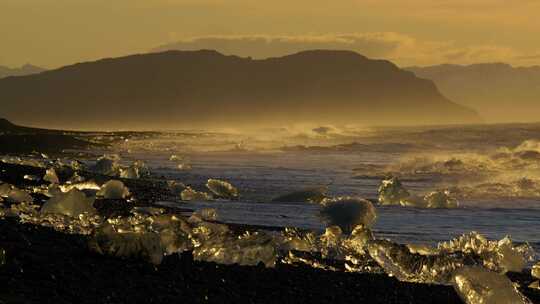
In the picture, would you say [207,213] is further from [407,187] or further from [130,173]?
[407,187]

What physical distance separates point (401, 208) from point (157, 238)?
10.5 meters

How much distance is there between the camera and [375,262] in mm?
9984

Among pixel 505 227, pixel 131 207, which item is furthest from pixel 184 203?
pixel 505 227

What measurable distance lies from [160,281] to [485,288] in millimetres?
2640

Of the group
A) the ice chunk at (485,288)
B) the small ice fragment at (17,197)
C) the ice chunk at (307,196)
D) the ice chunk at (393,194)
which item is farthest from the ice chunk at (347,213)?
the ice chunk at (485,288)

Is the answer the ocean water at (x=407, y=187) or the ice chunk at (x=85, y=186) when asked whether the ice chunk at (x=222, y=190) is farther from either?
the ice chunk at (x=85, y=186)

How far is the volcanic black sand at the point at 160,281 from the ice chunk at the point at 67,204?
1334 millimetres

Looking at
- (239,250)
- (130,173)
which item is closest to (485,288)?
(239,250)

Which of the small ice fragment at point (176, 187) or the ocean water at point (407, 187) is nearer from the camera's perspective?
the ocean water at point (407, 187)

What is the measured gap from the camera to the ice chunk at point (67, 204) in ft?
36.4

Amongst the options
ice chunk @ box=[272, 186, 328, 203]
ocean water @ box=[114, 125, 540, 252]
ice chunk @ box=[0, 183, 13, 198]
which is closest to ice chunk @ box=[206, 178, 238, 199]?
ocean water @ box=[114, 125, 540, 252]

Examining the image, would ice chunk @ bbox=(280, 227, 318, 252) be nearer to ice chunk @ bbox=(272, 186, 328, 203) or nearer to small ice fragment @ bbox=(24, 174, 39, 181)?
ice chunk @ bbox=(272, 186, 328, 203)

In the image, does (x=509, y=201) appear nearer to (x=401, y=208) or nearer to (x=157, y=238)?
(x=401, y=208)

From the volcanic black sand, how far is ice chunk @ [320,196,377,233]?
12.0ft
